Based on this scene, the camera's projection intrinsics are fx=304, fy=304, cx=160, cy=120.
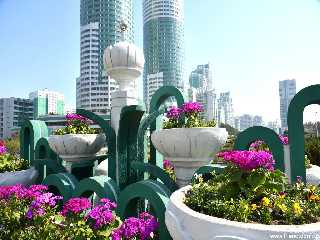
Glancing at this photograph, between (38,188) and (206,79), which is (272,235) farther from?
(206,79)

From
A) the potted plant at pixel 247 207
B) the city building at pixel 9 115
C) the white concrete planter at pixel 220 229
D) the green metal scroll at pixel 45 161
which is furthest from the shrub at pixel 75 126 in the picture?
the city building at pixel 9 115

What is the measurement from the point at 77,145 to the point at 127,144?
3.45 ft

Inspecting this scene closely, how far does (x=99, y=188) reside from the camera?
18.3ft

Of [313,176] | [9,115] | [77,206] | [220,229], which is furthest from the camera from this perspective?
[9,115]

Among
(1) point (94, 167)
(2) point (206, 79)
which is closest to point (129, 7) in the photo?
(2) point (206, 79)

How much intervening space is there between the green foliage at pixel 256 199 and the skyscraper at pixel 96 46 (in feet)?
263

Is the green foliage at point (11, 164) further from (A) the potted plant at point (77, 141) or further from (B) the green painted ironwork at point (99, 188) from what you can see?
(B) the green painted ironwork at point (99, 188)

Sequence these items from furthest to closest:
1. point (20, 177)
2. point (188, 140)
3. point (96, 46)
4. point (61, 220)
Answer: point (96, 46)
point (20, 177)
point (188, 140)
point (61, 220)

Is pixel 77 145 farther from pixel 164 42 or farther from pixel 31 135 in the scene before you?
pixel 164 42

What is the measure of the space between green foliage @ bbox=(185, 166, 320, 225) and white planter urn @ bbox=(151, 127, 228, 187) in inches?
49.7

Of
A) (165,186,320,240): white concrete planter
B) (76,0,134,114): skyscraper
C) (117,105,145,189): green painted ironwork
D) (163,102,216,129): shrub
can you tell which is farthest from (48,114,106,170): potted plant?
(76,0,134,114): skyscraper

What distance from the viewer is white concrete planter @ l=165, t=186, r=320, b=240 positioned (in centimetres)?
234

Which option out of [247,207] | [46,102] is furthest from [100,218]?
[46,102]

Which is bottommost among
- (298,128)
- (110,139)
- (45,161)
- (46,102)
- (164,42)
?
(45,161)
